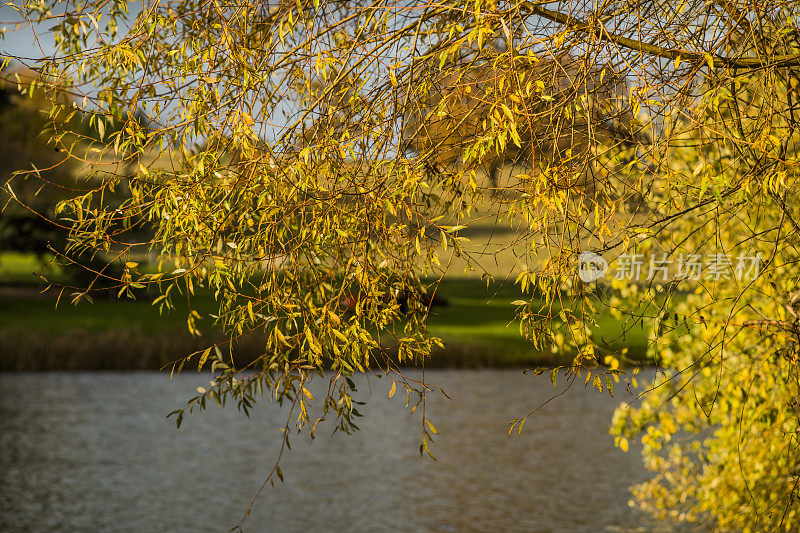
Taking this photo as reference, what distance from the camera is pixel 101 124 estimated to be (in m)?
4.25

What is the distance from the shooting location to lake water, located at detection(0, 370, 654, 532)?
1611cm

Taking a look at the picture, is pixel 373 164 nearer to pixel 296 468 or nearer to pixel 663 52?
pixel 663 52

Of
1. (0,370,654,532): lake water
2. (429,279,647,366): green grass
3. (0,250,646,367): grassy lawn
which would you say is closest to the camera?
(0,370,654,532): lake water

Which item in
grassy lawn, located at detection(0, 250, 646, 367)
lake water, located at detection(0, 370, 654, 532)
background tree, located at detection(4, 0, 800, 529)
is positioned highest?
background tree, located at detection(4, 0, 800, 529)

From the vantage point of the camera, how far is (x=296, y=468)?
20422mm

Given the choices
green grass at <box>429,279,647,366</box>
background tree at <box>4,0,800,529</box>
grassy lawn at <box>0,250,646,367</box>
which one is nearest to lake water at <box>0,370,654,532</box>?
grassy lawn at <box>0,250,646,367</box>

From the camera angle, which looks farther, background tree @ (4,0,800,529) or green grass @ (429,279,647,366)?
green grass @ (429,279,647,366)

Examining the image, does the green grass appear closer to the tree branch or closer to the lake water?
the lake water

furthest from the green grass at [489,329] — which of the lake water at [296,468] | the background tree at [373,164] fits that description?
the background tree at [373,164]

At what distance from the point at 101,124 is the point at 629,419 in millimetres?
6145

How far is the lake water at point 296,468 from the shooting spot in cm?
1611

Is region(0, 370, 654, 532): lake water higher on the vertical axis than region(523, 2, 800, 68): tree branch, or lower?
lower

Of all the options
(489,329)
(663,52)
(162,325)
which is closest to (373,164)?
(663,52)

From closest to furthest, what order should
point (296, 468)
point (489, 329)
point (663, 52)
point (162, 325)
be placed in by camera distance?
point (663, 52), point (296, 468), point (162, 325), point (489, 329)
